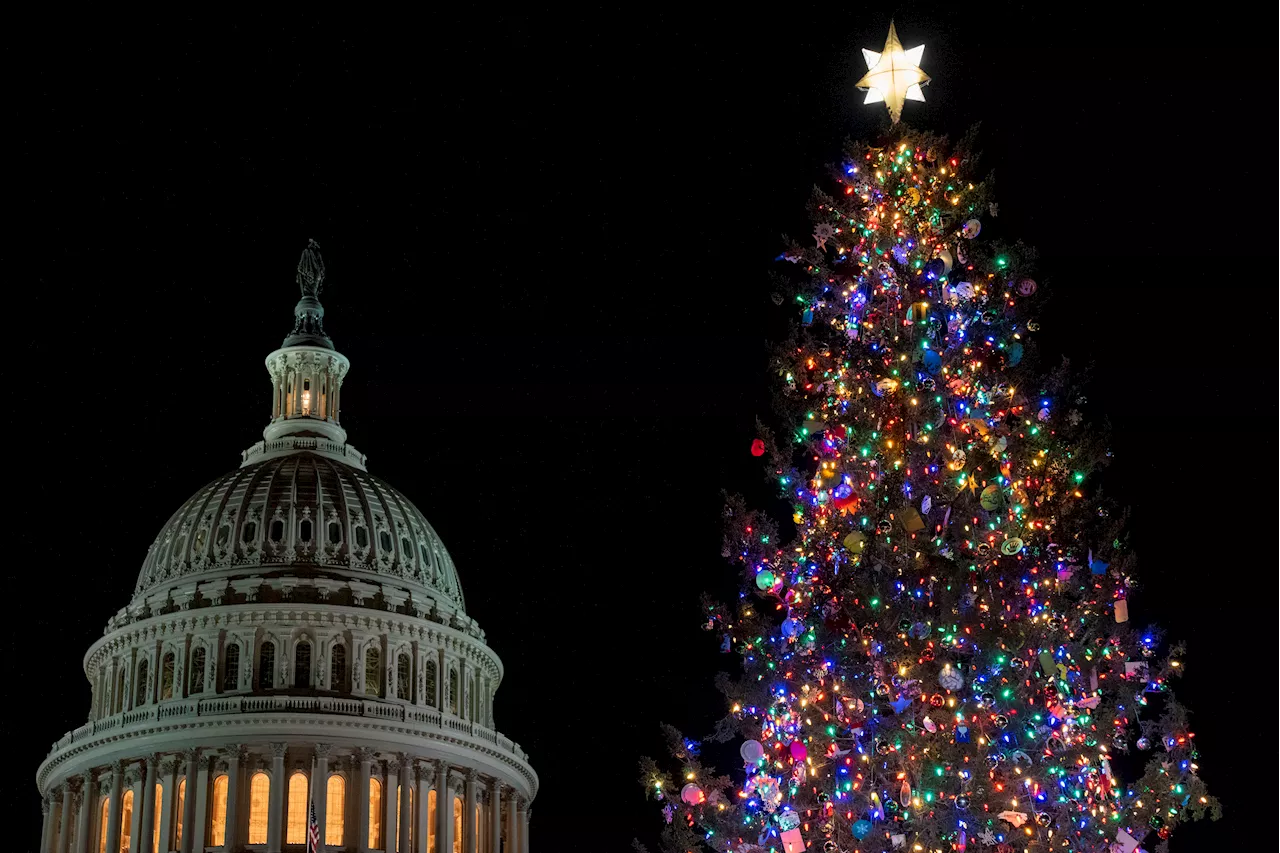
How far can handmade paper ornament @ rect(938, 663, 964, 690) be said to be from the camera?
19.8 meters

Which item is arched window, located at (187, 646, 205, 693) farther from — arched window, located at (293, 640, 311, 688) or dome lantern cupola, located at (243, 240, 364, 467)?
dome lantern cupola, located at (243, 240, 364, 467)

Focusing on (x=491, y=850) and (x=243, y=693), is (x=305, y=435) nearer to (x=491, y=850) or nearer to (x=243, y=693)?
(x=243, y=693)

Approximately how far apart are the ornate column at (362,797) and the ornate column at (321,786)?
1.14 m

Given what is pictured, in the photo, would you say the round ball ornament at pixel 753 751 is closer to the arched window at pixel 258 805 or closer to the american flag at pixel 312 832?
the american flag at pixel 312 832

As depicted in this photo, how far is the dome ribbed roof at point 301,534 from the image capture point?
92875 mm

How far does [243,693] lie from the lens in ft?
281

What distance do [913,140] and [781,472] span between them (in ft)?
15.9

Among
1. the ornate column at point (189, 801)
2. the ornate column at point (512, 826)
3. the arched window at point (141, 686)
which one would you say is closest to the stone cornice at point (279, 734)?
the ornate column at point (189, 801)

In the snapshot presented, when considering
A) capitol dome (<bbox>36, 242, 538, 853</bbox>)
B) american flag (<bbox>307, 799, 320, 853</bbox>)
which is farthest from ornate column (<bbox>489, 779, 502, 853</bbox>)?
american flag (<bbox>307, 799, 320, 853</bbox>)

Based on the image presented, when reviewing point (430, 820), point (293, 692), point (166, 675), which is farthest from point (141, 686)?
point (430, 820)

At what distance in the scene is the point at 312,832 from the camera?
72.8 m

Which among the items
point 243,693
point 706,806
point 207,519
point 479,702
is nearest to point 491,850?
point 479,702

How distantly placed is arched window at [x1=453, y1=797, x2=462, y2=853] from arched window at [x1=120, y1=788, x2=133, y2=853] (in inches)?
625

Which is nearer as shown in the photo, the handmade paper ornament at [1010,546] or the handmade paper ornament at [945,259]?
the handmade paper ornament at [1010,546]
